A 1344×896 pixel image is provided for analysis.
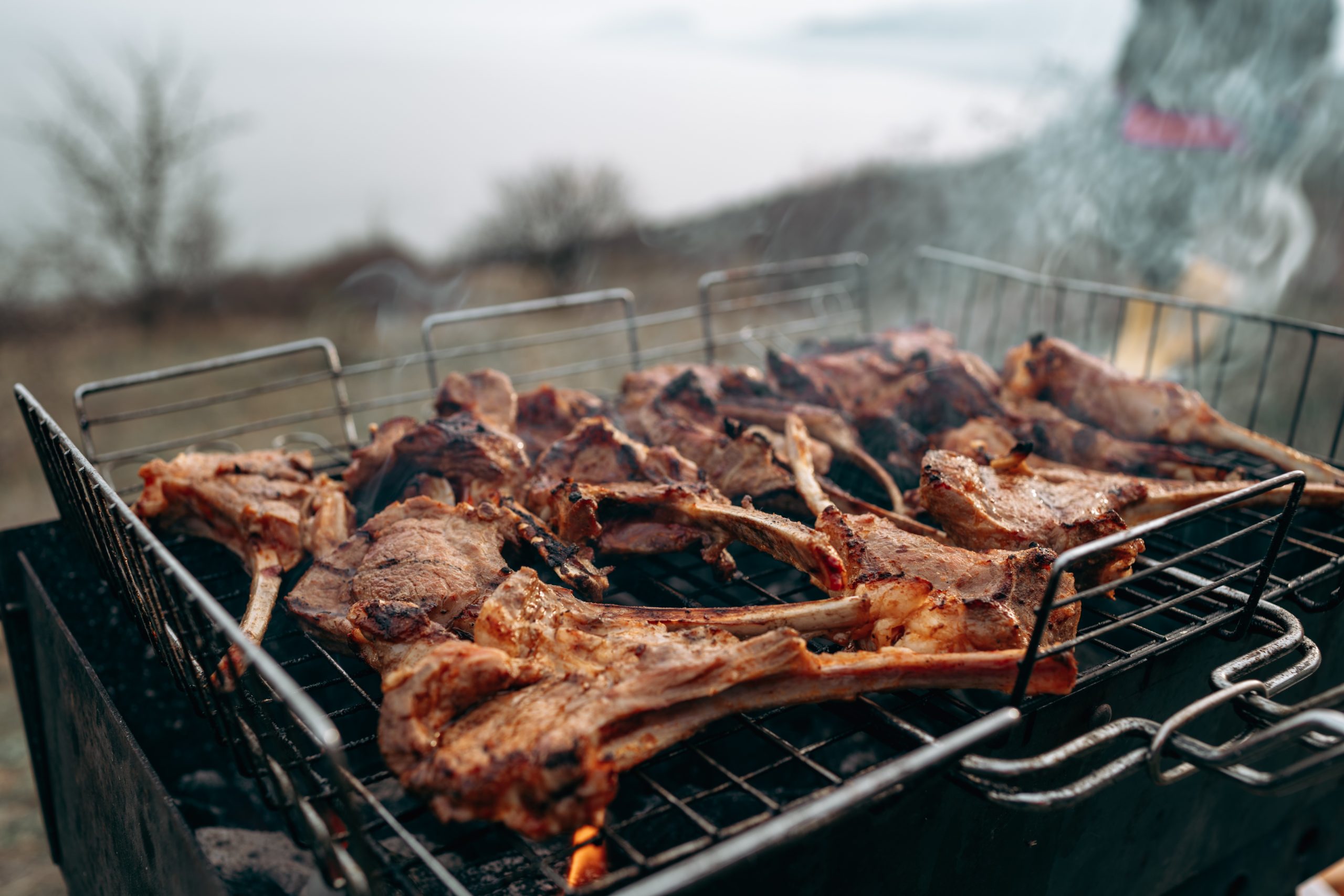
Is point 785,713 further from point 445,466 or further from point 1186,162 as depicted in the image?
point 1186,162

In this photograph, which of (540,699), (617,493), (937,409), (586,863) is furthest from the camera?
(937,409)

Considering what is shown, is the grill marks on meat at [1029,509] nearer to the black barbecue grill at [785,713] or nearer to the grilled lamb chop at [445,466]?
the black barbecue grill at [785,713]

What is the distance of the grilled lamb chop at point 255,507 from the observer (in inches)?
130

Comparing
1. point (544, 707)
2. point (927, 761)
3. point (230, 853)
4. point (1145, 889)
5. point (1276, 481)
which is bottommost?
point (1145, 889)

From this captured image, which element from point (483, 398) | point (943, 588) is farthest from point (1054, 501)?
point (483, 398)

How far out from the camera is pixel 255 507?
11.1 feet

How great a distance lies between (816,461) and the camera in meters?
3.99

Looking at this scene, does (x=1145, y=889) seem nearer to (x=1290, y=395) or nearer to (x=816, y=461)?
(x=816, y=461)

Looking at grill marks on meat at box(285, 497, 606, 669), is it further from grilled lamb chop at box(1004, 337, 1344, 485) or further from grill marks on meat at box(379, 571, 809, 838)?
grilled lamb chop at box(1004, 337, 1344, 485)

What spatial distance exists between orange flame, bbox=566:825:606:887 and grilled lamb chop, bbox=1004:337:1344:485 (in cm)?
320

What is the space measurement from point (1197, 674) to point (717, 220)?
14.3m

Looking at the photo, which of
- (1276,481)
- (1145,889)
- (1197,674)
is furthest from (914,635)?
(1145,889)

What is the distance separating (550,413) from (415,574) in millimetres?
1669

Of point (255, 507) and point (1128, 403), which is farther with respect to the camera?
point (1128, 403)
